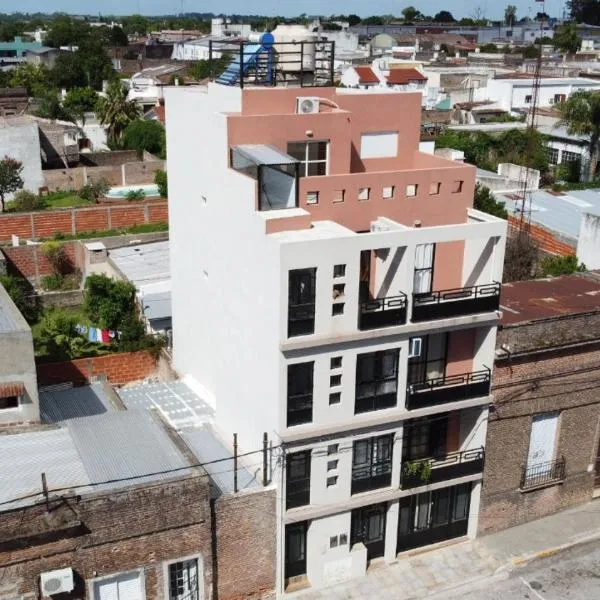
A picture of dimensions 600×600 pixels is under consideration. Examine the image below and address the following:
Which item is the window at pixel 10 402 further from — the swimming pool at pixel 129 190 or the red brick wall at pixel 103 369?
the swimming pool at pixel 129 190

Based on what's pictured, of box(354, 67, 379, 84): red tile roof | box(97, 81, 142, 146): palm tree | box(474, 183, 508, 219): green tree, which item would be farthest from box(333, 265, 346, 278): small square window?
box(354, 67, 379, 84): red tile roof

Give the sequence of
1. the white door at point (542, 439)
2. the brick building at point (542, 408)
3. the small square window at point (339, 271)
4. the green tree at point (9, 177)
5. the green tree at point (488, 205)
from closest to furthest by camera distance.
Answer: the small square window at point (339, 271), the brick building at point (542, 408), the white door at point (542, 439), the green tree at point (488, 205), the green tree at point (9, 177)

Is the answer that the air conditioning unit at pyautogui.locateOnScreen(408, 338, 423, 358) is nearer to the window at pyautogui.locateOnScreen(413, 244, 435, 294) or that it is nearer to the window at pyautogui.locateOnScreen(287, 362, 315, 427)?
the window at pyautogui.locateOnScreen(413, 244, 435, 294)

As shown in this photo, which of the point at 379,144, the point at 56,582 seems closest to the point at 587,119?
the point at 379,144

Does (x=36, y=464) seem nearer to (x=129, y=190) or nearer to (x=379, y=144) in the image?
(x=379, y=144)

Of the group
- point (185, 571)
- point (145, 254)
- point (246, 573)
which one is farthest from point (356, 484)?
point (145, 254)

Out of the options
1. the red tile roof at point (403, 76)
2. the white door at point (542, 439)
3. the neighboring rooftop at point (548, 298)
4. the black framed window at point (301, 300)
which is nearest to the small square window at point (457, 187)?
the neighboring rooftop at point (548, 298)
